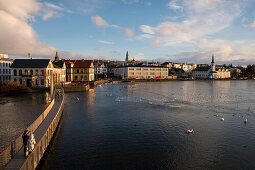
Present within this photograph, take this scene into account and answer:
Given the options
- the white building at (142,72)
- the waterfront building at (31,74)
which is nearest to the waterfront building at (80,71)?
the waterfront building at (31,74)

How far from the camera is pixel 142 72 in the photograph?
16125 centimetres

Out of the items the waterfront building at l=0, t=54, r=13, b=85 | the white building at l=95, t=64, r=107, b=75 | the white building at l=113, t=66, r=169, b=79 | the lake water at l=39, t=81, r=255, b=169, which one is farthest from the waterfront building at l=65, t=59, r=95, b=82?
the white building at l=95, t=64, r=107, b=75

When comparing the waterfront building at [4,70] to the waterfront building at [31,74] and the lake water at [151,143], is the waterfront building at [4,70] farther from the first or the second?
the lake water at [151,143]

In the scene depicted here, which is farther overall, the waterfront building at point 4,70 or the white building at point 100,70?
the white building at point 100,70

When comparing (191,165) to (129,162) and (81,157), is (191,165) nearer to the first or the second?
(129,162)

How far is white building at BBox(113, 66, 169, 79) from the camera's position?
157125 millimetres

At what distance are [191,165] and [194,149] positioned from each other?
3337 millimetres

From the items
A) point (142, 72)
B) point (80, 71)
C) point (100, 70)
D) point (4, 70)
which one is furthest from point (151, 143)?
point (100, 70)

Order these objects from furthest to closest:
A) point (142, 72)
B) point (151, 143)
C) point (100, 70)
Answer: point (100, 70) → point (142, 72) → point (151, 143)

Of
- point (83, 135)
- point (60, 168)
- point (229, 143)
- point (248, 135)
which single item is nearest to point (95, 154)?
point (60, 168)

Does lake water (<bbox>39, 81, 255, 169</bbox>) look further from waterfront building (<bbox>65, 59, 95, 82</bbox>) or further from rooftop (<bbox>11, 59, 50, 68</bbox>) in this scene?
waterfront building (<bbox>65, 59, 95, 82</bbox>)

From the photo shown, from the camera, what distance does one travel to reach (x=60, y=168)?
1504 cm

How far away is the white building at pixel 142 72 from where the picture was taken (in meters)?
157

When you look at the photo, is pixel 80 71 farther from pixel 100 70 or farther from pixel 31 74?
pixel 100 70
